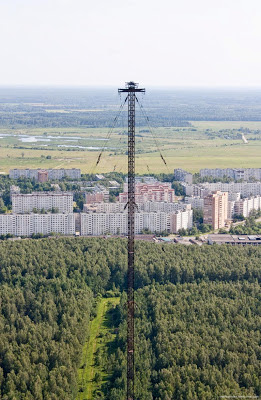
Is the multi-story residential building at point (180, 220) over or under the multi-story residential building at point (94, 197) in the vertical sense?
under

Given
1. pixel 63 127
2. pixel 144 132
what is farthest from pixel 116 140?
pixel 63 127

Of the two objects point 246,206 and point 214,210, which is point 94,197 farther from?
point 246,206

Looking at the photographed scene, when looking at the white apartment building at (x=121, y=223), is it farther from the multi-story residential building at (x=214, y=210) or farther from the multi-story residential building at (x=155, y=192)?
the multi-story residential building at (x=155, y=192)

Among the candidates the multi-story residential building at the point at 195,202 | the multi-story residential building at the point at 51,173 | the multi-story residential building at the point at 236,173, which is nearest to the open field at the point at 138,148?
the multi-story residential building at the point at 51,173

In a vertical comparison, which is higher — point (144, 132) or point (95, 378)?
point (144, 132)

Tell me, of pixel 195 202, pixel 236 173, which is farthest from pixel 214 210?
pixel 236 173

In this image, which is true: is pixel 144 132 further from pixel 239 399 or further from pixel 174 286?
pixel 239 399

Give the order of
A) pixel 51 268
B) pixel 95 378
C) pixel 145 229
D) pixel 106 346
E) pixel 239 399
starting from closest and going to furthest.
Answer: pixel 239 399 → pixel 95 378 → pixel 106 346 → pixel 51 268 → pixel 145 229
